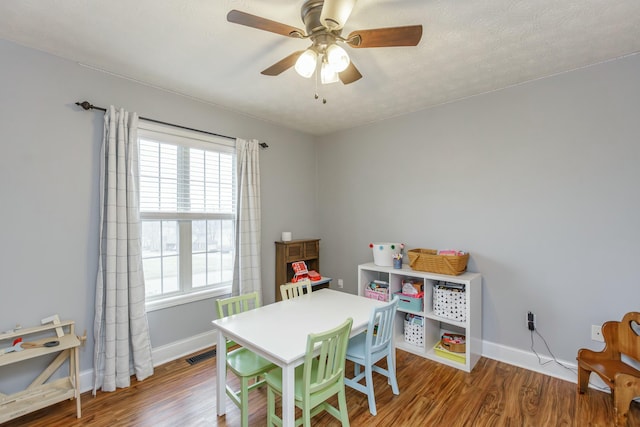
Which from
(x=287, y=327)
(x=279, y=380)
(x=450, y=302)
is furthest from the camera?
(x=450, y=302)

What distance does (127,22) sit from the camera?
6.01ft

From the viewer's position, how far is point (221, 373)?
2045mm

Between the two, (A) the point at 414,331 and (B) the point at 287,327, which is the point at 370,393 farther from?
(A) the point at 414,331

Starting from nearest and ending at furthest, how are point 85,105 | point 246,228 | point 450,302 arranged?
1. point 85,105
2. point 450,302
3. point 246,228

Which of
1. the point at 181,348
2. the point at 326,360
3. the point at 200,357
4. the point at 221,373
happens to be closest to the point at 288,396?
the point at 326,360

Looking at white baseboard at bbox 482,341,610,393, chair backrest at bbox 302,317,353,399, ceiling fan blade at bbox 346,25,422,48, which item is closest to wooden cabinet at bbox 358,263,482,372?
white baseboard at bbox 482,341,610,393

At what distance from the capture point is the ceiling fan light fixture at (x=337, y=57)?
1575 mm

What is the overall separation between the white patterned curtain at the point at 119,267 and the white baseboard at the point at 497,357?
0.68 feet

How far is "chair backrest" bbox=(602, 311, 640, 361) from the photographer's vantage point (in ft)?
6.94

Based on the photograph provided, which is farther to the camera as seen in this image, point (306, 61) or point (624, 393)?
point (624, 393)

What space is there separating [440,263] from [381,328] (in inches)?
42.1

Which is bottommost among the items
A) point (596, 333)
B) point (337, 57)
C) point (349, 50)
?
point (596, 333)

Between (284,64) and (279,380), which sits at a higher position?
(284,64)

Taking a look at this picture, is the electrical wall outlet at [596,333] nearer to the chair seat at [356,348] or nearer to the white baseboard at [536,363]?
the white baseboard at [536,363]
